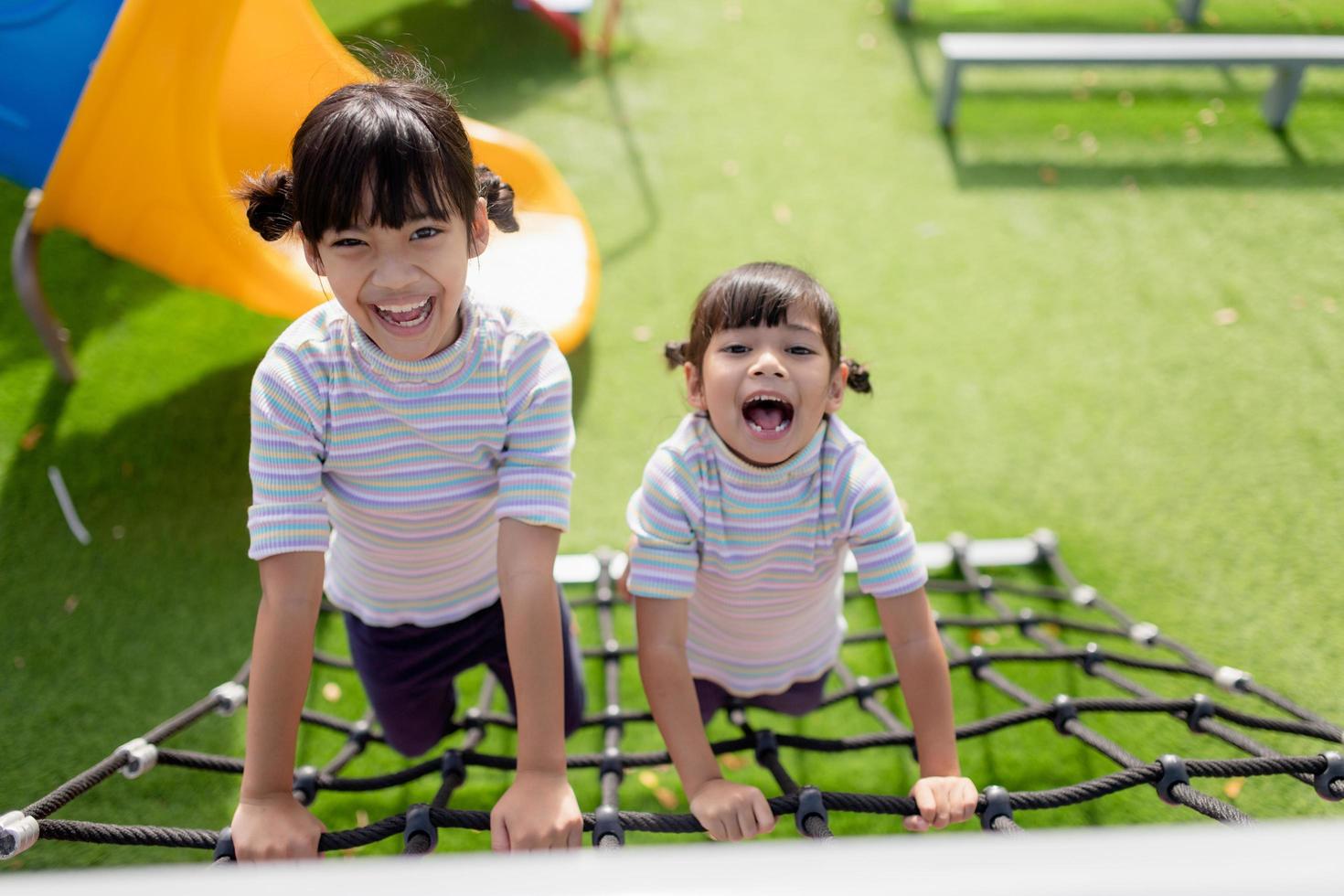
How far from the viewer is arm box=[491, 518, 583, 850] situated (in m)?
Answer: 1.14

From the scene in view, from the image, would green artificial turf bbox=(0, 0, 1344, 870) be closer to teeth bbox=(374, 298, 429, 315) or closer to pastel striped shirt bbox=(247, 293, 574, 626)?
pastel striped shirt bbox=(247, 293, 574, 626)

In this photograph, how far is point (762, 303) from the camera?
134 cm

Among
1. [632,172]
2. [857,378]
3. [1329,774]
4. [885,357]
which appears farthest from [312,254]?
[632,172]

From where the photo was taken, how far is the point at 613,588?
2.39 metres

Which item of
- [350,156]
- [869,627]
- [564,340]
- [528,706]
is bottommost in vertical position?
[869,627]

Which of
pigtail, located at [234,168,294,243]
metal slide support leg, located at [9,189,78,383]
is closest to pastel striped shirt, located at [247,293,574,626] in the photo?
pigtail, located at [234,168,294,243]

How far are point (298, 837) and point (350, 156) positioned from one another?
70 centimetres

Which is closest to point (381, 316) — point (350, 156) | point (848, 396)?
point (350, 156)

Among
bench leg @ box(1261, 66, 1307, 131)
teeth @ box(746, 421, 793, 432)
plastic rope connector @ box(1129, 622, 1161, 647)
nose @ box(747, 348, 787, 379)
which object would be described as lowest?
plastic rope connector @ box(1129, 622, 1161, 647)

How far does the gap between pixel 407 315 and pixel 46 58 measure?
191cm

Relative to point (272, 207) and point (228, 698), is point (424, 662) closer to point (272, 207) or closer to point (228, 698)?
point (228, 698)

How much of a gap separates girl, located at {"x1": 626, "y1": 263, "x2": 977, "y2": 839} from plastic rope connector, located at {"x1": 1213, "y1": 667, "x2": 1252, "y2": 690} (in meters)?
0.78

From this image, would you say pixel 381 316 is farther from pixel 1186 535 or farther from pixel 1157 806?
pixel 1186 535

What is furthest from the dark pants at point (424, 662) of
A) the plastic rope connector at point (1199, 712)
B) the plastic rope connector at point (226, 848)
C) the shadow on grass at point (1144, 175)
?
the shadow on grass at point (1144, 175)
